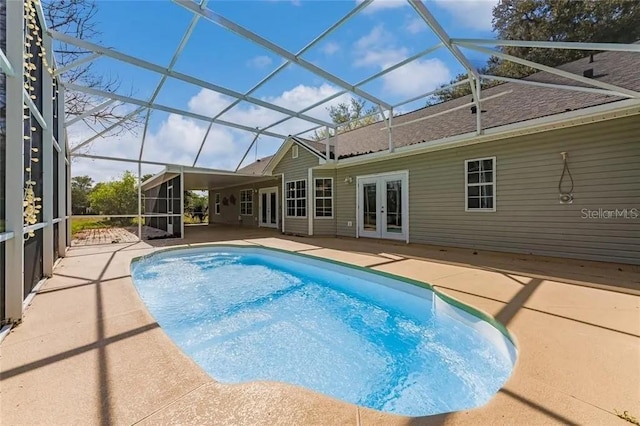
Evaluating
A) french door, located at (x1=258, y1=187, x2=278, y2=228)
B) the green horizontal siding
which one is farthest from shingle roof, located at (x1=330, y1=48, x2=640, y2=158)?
french door, located at (x1=258, y1=187, x2=278, y2=228)

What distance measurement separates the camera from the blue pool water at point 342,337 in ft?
7.89

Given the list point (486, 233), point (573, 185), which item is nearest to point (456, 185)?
point (486, 233)

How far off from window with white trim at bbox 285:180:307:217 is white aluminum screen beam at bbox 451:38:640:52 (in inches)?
286

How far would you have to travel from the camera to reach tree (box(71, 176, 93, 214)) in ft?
62.0

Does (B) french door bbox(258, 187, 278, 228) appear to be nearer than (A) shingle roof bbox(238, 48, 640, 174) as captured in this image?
No

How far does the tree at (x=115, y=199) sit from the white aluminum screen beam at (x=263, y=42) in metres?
13.6

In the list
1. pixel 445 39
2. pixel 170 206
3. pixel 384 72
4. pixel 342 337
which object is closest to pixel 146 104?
pixel 170 206

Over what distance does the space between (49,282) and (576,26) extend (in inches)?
864

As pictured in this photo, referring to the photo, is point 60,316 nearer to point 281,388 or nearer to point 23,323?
point 23,323

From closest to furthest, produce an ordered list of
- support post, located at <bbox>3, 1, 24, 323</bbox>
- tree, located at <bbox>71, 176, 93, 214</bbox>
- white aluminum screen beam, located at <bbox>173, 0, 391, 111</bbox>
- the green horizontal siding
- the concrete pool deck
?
the concrete pool deck, support post, located at <bbox>3, 1, 24, 323</bbox>, white aluminum screen beam, located at <bbox>173, 0, 391, 111</bbox>, the green horizontal siding, tree, located at <bbox>71, 176, 93, 214</bbox>

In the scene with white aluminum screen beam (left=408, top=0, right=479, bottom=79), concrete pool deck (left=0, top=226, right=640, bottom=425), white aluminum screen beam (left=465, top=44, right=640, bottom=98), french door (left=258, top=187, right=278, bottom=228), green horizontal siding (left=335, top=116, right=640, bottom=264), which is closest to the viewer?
concrete pool deck (left=0, top=226, right=640, bottom=425)

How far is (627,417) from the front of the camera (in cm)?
158

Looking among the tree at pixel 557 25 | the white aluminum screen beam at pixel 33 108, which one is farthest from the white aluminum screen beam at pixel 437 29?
the tree at pixel 557 25

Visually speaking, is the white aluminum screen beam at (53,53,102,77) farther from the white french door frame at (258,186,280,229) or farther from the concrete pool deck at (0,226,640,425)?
the white french door frame at (258,186,280,229)
